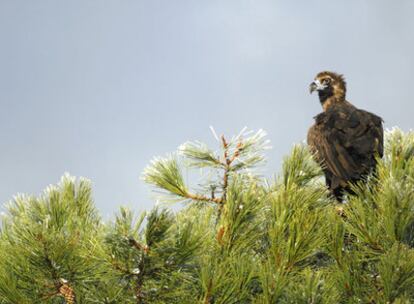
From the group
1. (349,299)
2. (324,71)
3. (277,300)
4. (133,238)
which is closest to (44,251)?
(133,238)

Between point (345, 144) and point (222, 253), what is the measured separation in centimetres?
386

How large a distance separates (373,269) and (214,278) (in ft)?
3.71

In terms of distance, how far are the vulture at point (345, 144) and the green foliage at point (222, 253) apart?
276 centimetres

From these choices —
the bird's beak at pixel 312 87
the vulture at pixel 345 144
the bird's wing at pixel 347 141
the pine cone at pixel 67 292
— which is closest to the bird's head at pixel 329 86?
the bird's beak at pixel 312 87

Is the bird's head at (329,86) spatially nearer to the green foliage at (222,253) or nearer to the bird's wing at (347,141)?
the bird's wing at (347,141)

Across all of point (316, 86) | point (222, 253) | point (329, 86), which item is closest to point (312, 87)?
point (316, 86)

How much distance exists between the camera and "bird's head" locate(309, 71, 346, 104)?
9.22 metres

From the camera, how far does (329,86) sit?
30.5ft

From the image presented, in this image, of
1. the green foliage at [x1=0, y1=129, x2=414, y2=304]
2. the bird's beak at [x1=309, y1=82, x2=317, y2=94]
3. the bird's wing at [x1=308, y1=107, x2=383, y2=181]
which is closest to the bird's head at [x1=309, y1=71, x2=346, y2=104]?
the bird's beak at [x1=309, y1=82, x2=317, y2=94]

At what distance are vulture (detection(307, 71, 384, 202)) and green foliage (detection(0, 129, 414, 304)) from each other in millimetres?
2756

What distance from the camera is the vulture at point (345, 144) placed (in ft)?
23.3

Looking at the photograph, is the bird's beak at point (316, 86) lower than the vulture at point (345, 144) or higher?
higher

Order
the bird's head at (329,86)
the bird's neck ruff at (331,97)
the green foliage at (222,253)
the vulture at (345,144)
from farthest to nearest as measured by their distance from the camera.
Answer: the bird's head at (329,86) → the bird's neck ruff at (331,97) → the vulture at (345,144) → the green foliage at (222,253)

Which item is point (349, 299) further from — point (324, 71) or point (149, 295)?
point (324, 71)
